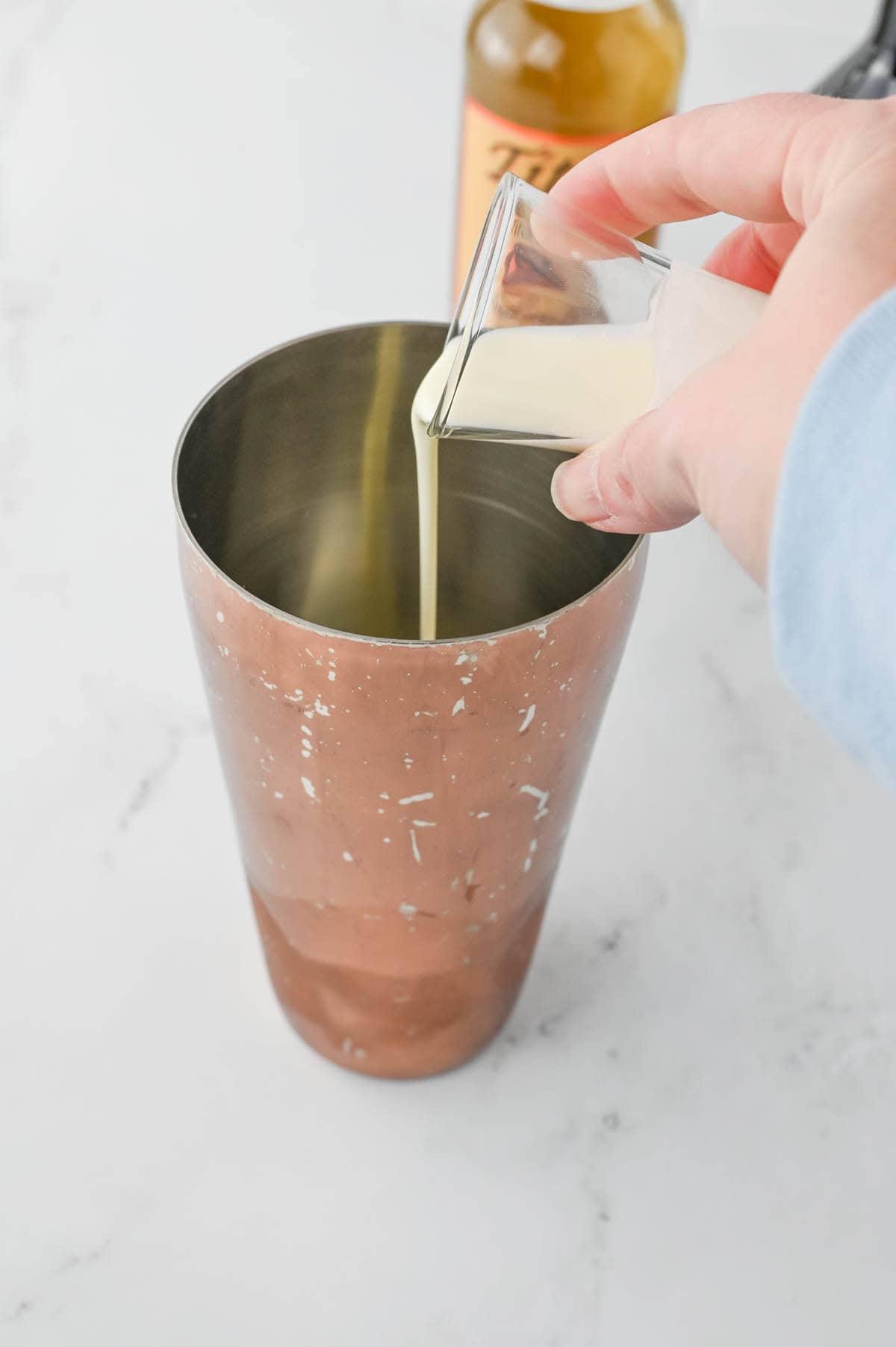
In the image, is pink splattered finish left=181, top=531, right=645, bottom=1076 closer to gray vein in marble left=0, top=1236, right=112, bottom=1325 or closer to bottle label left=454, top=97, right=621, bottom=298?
gray vein in marble left=0, top=1236, right=112, bottom=1325

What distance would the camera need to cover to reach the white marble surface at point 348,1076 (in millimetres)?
487

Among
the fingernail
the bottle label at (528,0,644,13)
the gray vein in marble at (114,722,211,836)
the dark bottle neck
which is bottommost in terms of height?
the gray vein in marble at (114,722,211,836)

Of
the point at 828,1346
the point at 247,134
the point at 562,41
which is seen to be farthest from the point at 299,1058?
the point at 247,134

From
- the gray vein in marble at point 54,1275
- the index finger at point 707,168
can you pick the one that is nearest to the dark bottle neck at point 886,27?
the index finger at point 707,168

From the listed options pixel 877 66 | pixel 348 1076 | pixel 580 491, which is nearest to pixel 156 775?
pixel 348 1076

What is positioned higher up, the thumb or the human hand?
the human hand

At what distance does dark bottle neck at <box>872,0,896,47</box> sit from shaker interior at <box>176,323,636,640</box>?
445 millimetres

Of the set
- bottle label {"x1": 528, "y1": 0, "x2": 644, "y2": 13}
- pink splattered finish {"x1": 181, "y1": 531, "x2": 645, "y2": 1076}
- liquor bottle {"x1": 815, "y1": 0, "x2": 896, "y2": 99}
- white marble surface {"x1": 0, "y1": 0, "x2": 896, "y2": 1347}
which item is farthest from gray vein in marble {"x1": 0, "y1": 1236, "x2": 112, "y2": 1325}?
liquor bottle {"x1": 815, "y1": 0, "x2": 896, "y2": 99}

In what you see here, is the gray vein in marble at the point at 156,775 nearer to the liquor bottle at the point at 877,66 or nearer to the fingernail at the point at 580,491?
the fingernail at the point at 580,491

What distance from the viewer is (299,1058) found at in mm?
549

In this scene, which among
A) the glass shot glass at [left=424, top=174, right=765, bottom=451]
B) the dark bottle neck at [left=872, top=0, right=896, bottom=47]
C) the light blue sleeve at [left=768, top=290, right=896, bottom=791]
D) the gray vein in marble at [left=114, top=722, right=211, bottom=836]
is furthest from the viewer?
the dark bottle neck at [left=872, top=0, right=896, bottom=47]

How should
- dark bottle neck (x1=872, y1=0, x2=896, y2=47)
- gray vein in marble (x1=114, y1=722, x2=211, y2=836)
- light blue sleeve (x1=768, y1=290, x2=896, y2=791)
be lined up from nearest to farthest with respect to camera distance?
light blue sleeve (x1=768, y1=290, x2=896, y2=791) < gray vein in marble (x1=114, y1=722, x2=211, y2=836) < dark bottle neck (x1=872, y1=0, x2=896, y2=47)

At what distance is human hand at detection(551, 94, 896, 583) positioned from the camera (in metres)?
0.31

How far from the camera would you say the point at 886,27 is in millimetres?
779
